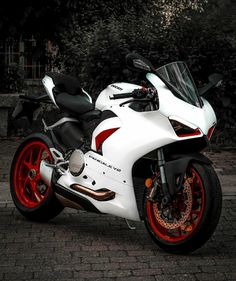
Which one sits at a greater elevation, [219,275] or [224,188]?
[219,275]

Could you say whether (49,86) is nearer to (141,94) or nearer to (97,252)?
(141,94)

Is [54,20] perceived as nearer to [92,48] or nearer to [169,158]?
[92,48]

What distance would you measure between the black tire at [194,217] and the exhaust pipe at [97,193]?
1.03ft

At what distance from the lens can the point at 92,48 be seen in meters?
12.0

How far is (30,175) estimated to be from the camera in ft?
22.4

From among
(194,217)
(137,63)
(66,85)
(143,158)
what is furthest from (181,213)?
(66,85)

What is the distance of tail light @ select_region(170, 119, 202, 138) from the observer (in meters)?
5.47

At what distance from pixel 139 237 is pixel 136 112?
1.02 m

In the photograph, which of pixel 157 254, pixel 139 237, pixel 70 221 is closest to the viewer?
pixel 157 254

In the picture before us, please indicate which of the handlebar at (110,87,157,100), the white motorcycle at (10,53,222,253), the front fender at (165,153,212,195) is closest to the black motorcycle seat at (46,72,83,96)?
the white motorcycle at (10,53,222,253)

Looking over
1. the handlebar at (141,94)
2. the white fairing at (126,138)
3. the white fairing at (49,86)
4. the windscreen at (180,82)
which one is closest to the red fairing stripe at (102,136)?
the white fairing at (126,138)

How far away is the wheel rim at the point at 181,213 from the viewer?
5.52 meters

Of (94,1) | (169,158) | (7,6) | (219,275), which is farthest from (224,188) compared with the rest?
(94,1)

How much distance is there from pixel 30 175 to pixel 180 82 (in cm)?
178
